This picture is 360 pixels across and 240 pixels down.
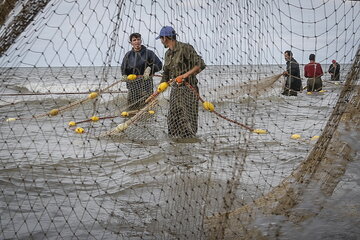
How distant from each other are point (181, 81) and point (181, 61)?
494 mm

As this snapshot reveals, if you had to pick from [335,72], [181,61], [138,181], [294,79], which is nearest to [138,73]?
[181,61]

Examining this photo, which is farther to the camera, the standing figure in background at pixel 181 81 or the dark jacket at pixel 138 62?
the dark jacket at pixel 138 62

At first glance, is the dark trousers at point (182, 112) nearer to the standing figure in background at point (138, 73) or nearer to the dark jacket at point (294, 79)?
the standing figure in background at point (138, 73)

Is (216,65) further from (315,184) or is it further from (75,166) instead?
(75,166)

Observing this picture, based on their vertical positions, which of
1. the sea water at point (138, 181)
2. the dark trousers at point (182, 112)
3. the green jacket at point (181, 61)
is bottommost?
the sea water at point (138, 181)

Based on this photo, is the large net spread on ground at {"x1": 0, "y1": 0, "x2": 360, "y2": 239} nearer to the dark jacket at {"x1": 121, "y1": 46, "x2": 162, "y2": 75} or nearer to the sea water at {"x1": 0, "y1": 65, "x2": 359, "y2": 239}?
the sea water at {"x1": 0, "y1": 65, "x2": 359, "y2": 239}

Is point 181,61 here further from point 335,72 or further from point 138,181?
point 335,72

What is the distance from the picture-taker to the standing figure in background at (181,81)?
5776mm

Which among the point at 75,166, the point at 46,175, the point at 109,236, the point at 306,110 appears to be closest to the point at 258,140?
the point at 75,166

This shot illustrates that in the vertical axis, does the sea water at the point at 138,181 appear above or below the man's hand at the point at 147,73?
below

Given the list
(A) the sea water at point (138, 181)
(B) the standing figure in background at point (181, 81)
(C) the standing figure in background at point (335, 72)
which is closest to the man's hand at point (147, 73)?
(A) the sea water at point (138, 181)

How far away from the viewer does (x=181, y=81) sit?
5.57 meters

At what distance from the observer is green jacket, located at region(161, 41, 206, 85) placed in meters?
5.80

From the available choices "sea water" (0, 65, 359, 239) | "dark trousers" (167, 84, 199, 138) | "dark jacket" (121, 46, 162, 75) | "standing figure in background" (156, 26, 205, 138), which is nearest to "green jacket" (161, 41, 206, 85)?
"standing figure in background" (156, 26, 205, 138)
